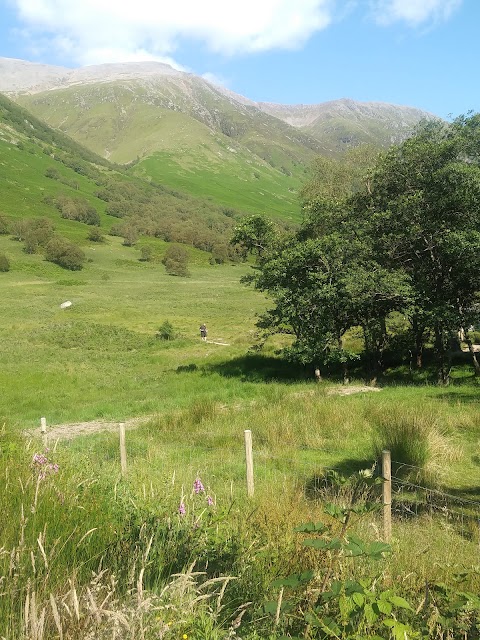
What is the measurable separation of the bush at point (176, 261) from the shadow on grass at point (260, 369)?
7183 centimetres

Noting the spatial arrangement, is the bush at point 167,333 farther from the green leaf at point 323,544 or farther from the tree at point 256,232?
the green leaf at point 323,544

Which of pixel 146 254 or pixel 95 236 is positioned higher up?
pixel 95 236

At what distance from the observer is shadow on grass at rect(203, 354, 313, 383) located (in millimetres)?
22688

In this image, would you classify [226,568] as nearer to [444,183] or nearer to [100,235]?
[444,183]

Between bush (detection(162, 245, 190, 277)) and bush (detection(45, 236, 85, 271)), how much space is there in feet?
55.0

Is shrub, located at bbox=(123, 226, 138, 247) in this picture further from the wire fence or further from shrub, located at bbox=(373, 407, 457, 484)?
the wire fence

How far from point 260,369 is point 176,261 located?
78.8m

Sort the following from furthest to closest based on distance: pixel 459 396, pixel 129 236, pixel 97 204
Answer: pixel 97 204
pixel 129 236
pixel 459 396

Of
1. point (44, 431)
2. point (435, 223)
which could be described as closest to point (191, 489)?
point (44, 431)

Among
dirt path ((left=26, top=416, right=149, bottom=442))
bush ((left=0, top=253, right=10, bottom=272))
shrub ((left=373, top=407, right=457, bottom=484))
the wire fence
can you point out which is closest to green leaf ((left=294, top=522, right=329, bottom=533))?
the wire fence

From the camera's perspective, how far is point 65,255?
90375 millimetres

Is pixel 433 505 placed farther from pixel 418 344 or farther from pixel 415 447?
pixel 418 344

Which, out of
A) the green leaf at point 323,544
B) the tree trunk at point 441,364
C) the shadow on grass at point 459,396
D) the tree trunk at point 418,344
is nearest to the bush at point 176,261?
the tree trunk at point 418,344

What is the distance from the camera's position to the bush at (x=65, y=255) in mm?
90250
